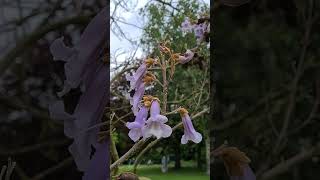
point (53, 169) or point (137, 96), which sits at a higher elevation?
point (137, 96)

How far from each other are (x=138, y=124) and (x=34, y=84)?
383 millimetres

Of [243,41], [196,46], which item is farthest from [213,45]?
[196,46]

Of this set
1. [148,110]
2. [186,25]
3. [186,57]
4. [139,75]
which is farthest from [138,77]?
[186,25]

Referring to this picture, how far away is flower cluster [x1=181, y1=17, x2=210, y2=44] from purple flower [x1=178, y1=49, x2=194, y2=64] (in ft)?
0.21

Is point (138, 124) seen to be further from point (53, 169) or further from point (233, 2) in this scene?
point (233, 2)

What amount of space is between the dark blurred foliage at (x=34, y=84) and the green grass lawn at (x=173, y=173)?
16.1 inches

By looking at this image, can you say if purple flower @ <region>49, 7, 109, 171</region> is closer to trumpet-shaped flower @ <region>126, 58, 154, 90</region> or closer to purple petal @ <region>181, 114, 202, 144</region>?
trumpet-shaped flower @ <region>126, 58, 154, 90</region>

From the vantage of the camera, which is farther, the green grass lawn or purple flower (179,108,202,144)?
the green grass lawn

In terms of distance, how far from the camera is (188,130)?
1844 mm

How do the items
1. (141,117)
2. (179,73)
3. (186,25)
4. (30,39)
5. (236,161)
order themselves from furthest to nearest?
(186,25) < (179,73) < (236,161) < (141,117) < (30,39)

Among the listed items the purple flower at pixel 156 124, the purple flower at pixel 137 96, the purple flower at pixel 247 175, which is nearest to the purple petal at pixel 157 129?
the purple flower at pixel 156 124

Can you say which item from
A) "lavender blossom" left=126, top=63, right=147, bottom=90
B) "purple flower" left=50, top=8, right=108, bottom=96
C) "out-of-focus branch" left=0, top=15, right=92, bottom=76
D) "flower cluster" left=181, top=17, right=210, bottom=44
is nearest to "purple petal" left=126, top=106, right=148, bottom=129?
"lavender blossom" left=126, top=63, right=147, bottom=90

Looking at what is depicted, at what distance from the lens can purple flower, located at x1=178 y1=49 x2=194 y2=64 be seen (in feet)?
6.46

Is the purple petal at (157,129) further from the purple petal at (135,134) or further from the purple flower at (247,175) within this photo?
the purple flower at (247,175)
